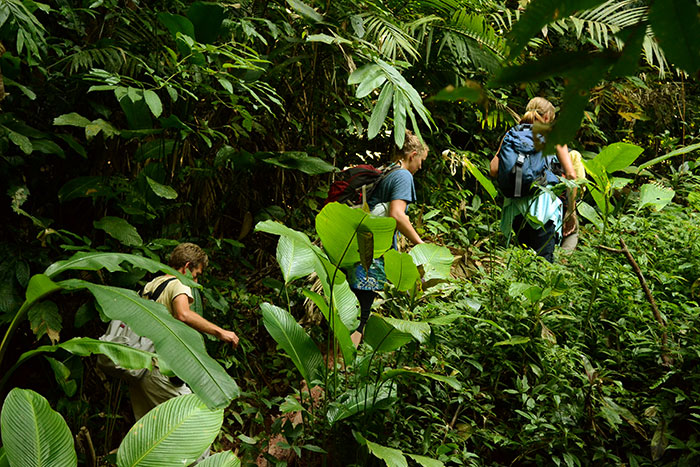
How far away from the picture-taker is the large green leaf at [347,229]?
2811mm

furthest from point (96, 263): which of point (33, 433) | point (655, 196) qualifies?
point (655, 196)

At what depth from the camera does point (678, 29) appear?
598mm

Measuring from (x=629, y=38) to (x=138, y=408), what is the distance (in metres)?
3.39

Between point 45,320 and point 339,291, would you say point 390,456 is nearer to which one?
point 339,291

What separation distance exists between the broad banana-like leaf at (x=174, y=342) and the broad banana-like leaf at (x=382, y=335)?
968 millimetres

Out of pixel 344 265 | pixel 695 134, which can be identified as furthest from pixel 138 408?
pixel 695 134

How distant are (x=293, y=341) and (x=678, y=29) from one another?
2.68 meters

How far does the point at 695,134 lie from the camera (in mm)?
7457

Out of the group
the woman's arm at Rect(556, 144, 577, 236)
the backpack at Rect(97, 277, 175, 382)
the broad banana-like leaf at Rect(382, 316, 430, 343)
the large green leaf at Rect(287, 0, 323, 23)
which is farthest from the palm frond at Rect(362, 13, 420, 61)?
the backpack at Rect(97, 277, 175, 382)

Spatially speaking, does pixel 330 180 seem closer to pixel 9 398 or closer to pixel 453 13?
pixel 453 13

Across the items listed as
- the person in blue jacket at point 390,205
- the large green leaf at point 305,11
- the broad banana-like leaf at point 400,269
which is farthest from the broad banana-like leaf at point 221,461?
the large green leaf at point 305,11

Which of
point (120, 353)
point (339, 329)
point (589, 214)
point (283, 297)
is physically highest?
point (120, 353)

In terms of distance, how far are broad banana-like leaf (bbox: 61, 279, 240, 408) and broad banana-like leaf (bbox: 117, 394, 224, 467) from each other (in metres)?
0.48

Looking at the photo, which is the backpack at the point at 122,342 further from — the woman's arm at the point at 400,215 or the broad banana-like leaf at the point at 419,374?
the woman's arm at the point at 400,215
